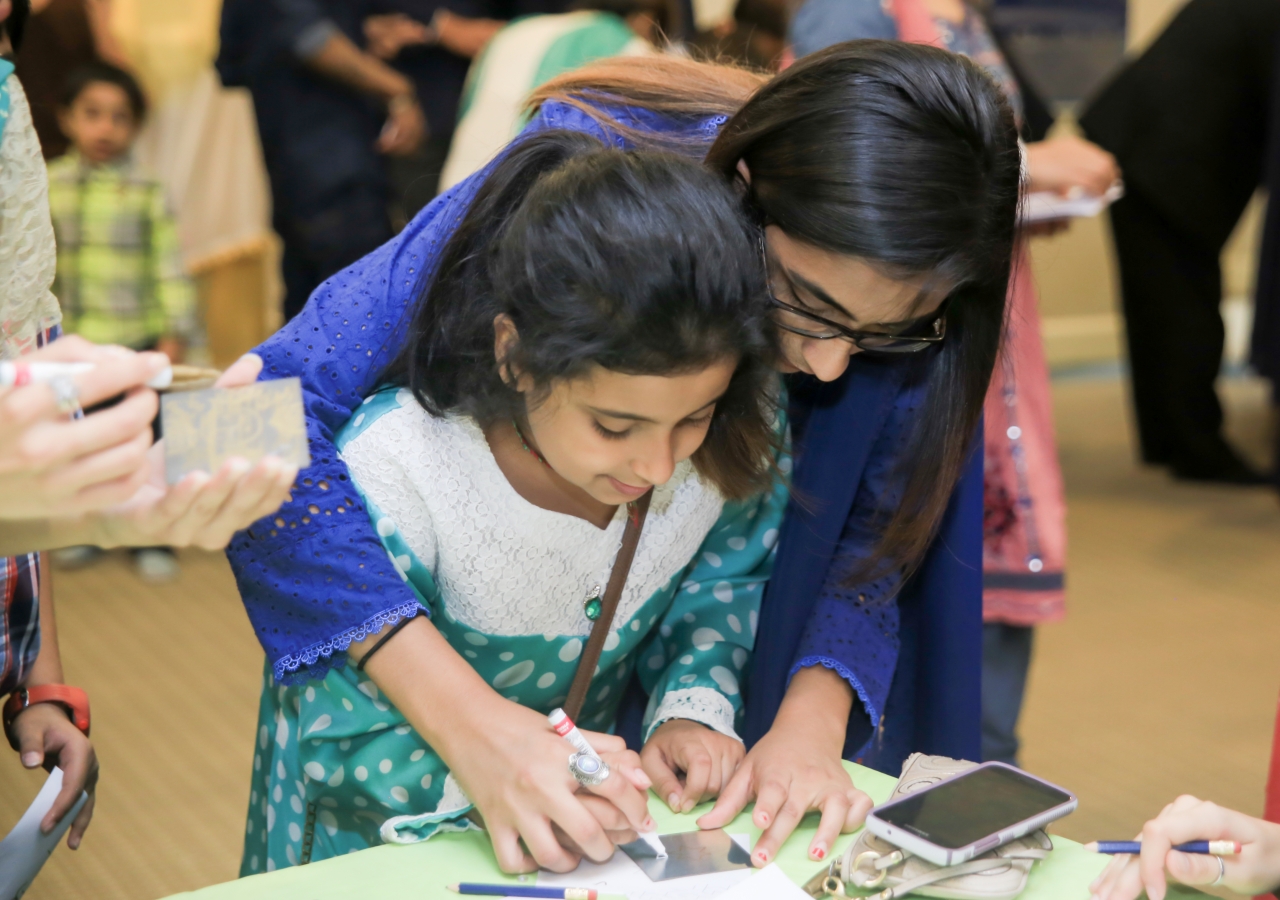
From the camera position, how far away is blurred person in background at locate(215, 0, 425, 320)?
2.85 meters

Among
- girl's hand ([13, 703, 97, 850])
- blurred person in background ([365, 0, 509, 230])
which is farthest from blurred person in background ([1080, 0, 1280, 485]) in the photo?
girl's hand ([13, 703, 97, 850])

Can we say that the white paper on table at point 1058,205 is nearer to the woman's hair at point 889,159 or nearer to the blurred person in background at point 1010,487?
the blurred person in background at point 1010,487

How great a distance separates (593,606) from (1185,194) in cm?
361

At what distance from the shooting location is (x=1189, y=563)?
3.67 metres

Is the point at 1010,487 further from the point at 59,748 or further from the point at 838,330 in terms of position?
the point at 59,748

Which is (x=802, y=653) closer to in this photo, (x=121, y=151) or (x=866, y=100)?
(x=866, y=100)

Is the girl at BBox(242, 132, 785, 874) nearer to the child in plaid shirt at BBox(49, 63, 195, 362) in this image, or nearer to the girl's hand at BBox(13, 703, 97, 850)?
the girl's hand at BBox(13, 703, 97, 850)

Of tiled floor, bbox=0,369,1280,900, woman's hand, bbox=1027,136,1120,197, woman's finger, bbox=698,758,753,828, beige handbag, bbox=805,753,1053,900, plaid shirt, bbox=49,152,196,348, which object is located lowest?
tiled floor, bbox=0,369,1280,900

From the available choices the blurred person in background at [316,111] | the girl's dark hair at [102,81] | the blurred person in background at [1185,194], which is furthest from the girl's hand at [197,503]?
the blurred person in background at [1185,194]

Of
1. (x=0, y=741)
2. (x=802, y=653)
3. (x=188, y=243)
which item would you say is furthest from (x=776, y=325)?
(x=188, y=243)

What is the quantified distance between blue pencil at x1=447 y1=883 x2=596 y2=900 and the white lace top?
60 centimetres

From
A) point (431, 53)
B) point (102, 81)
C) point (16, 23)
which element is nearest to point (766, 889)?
point (16, 23)

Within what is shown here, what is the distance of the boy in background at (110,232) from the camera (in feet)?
11.5

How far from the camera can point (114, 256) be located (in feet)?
11.6
